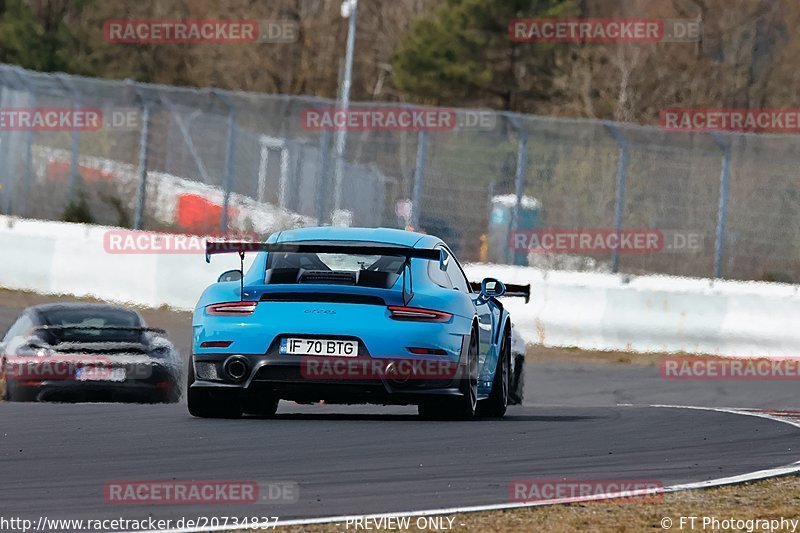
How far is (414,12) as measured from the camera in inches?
3201

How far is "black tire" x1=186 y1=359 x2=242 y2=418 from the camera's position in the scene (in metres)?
10.8

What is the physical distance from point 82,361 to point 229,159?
11084 millimetres

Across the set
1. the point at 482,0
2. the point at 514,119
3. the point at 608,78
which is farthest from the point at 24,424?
the point at 482,0

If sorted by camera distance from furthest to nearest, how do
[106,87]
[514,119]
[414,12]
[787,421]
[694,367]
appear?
1. [414,12]
2. [106,87]
3. [514,119]
4. [694,367]
5. [787,421]

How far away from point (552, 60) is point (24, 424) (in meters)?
59.8

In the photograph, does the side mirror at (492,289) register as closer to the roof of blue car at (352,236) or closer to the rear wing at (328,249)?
the roof of blue car at (352,236)

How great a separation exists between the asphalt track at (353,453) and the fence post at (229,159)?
39.7 ft

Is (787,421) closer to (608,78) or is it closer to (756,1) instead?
(608,78)

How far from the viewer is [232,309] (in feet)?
34.1

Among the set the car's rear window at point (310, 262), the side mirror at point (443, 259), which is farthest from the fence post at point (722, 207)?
the car's rear window at point (310, 262)
